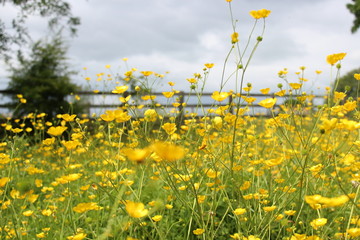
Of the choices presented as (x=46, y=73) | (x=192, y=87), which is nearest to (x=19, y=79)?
(x=46, y=73)

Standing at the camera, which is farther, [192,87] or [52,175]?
[52,175]

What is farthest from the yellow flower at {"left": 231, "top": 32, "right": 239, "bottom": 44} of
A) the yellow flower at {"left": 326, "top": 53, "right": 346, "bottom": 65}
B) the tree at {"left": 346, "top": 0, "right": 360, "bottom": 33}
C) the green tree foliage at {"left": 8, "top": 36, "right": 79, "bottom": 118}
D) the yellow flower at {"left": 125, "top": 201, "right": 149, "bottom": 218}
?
the tree at {"left": 346, "top": 0, "right": 360, "bottom": 33}

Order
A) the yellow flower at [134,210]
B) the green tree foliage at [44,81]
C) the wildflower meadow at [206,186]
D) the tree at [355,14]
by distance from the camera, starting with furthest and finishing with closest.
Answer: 1. the tree at [355,14]
2. the green tree foliage at [44,81]
3. the wildflower meadow at [206,186]
4. the yellow flower at [134,210]

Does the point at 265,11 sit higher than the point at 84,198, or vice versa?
the point at 265,11

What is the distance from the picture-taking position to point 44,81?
8805 mm

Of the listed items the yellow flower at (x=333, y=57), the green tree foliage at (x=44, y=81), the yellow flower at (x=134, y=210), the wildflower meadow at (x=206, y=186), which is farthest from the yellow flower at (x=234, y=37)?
the green tree foliage at (x=44, y=81)

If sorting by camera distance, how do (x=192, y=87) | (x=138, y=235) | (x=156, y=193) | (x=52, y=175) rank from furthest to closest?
(x=52, y=175) → (x=156, y=193) → (x=192, y=87) → (x=138, y=235)

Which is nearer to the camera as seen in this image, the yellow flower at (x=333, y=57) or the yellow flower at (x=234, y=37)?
the yellow flower at (x=333, y=57)

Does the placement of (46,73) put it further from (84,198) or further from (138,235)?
(138,235)

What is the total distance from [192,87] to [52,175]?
208 cm

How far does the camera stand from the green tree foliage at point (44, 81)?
8.66 meters

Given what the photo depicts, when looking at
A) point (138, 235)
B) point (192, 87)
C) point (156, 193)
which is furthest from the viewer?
point (156, 193)

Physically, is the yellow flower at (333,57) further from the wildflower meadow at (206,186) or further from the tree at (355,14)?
the tree at (355,14)

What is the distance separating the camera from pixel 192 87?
1838mm
